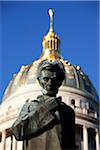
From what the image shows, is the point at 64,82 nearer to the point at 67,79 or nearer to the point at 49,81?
the point at 67,79

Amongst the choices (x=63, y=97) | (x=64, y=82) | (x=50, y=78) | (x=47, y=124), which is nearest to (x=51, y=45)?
(x=64, y=82)

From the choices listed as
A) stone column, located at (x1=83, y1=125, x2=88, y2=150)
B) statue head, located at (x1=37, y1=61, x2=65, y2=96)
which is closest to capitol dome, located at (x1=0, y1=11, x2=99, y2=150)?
stone column, located at (x1=83, y1=125, x2=88, y2=150)

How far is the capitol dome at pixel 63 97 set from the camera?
60625 mm

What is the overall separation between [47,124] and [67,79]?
65.5 metres

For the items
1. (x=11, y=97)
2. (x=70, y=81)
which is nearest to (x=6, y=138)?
(x=11, y=97)

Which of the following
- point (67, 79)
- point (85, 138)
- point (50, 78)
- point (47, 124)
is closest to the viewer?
point (47, 124)

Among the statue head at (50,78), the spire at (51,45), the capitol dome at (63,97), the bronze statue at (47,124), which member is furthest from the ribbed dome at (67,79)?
the bronze statue at (47,124)

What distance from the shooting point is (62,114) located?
4453 millimetres

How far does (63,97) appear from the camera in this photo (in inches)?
2547

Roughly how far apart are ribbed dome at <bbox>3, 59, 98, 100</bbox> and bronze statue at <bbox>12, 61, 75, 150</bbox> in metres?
62.8

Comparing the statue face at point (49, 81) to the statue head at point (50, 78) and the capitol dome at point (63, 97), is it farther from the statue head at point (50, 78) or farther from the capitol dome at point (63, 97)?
the capitol dome at point (63, 97)

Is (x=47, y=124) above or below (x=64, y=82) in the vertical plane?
below

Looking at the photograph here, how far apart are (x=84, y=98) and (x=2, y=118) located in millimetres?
11039

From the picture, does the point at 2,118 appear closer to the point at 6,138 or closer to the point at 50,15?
the point at 6,138
